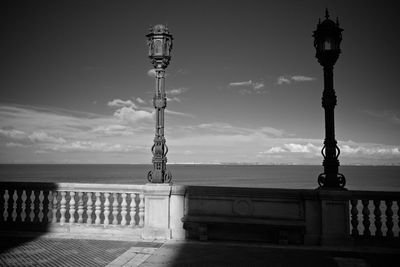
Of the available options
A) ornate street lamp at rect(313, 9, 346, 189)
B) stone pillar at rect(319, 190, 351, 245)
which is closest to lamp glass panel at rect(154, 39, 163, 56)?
ornate street lamp at rect(313, 9, 346, 189)

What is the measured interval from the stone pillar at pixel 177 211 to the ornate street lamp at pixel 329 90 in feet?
12.0

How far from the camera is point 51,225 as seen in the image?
8367 millimetres

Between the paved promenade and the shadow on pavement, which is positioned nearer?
the paved promenade

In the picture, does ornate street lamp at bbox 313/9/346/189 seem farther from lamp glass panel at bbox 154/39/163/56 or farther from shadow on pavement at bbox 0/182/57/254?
shadow on pavement at bbox 0/182/57/254

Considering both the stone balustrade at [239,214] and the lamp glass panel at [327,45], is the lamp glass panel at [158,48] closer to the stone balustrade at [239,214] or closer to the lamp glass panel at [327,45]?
the stone balustrade at [239,214]

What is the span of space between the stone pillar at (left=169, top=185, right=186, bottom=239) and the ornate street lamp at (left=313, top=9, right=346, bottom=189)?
3.65 meters

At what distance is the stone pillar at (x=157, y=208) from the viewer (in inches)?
316

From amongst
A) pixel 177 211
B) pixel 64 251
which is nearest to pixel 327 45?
pixel 177 211

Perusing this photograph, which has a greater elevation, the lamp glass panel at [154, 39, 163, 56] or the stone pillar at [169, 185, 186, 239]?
the lamp glass panel at [154, 39, 163, 56]

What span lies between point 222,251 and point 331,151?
3.69m

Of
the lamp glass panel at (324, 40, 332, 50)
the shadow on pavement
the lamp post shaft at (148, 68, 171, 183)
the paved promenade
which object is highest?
the lamp glass panel at (324, 40, 332, 50)

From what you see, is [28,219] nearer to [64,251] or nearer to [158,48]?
[64,251]

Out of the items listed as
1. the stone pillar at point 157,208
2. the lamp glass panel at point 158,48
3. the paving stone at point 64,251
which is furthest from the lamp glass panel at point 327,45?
the paving stone at point 64,251

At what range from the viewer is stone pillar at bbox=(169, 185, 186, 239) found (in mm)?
8047
